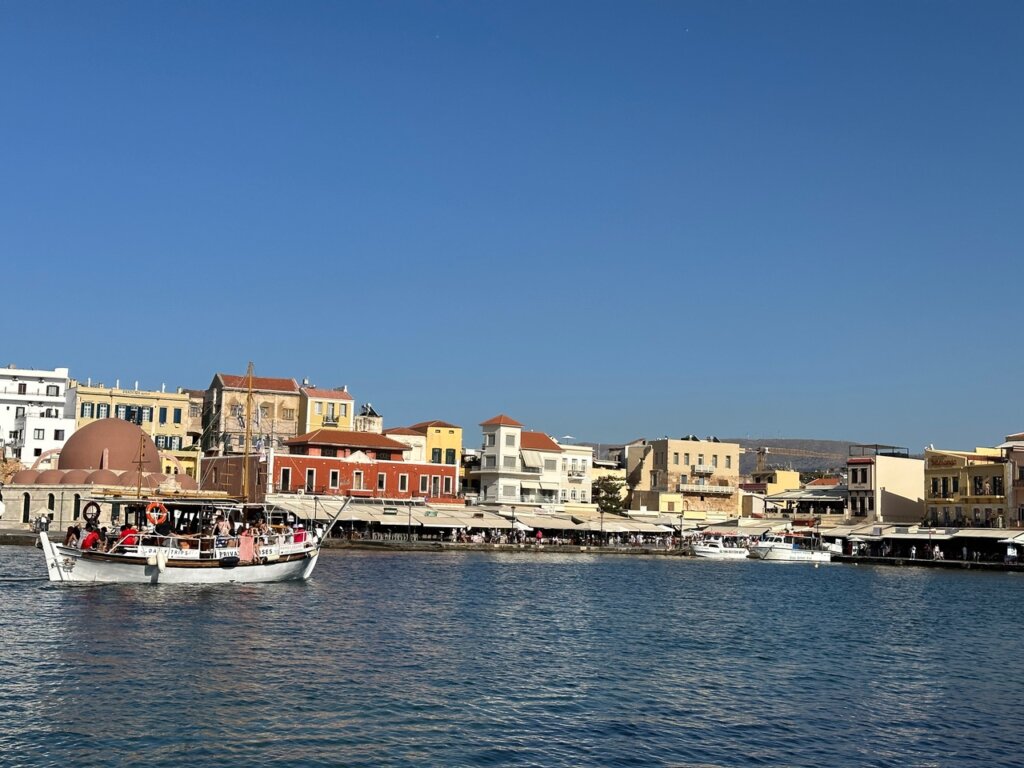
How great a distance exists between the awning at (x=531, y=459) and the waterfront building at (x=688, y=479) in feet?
43.4

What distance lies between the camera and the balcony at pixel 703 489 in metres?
113

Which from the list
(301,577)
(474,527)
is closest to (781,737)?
(301,577)

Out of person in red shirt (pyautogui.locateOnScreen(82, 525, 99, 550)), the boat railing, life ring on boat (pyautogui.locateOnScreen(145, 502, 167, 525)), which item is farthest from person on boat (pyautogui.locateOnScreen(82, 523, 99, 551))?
life ring on boat (pyautogui.locateOnScreen(145, 502, 167, 525))

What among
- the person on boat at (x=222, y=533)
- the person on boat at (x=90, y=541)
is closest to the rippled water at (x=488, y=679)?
the person on boat at (x=90, y=541)

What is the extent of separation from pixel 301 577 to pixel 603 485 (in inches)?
2343

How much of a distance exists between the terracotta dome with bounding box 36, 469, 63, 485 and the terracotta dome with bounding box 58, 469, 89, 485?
0.40m

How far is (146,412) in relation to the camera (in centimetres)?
10600

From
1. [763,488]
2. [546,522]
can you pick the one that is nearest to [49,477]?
[546,522]

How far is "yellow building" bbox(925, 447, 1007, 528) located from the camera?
9050cm

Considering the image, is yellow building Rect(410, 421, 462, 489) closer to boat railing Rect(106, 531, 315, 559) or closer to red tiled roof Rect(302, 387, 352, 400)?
red tiled roof Rect(302, 387, 352, 400)

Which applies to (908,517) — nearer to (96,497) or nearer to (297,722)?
(96,497)

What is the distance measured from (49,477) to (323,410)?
26746mm

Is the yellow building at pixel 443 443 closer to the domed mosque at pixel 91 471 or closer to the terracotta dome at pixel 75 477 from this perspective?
the domed mosque at pixel 91 471

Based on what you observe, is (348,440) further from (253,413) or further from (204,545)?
(204,545)
